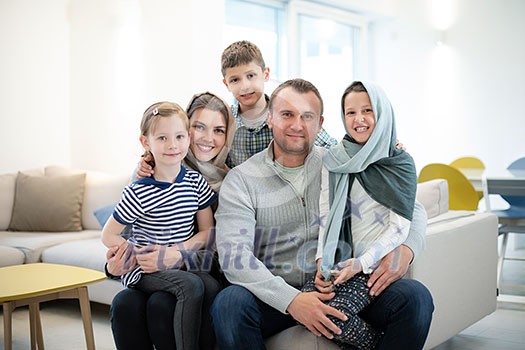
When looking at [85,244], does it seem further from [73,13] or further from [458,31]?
Answer: [458,31]

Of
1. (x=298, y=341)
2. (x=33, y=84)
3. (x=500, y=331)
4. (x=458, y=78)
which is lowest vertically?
(x=500, y=331)

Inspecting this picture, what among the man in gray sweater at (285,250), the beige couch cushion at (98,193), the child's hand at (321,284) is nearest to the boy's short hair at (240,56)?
the man in gray sweater at (285,250)

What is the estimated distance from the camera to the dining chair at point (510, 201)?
154 inches

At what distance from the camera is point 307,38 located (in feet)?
22.9

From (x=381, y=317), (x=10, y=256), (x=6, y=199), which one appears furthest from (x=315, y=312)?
(x=6, y=199)

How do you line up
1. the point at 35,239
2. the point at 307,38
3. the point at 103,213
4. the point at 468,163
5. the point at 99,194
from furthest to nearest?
1. the point at 307,38
2. the point at 468,163
3. the point at 99,194
4. the point at 103,213
5. the point at 35,239

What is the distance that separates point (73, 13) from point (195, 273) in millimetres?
3496

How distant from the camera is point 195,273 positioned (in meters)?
2.10

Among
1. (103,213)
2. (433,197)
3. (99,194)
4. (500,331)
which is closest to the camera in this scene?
(433,197)

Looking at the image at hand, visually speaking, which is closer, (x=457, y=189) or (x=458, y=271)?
(x=458, y=271)

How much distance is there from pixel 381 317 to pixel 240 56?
3.62ft

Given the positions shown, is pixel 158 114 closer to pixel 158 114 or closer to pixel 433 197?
pixel 158 114

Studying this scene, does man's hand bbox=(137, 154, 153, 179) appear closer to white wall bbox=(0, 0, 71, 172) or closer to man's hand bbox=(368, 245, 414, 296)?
man's hand bbox=(368, 245, 414, 296)

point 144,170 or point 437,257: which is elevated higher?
point 144,170
